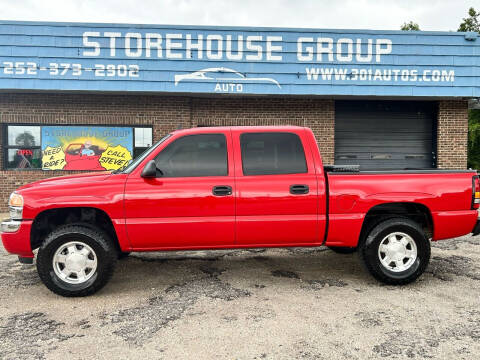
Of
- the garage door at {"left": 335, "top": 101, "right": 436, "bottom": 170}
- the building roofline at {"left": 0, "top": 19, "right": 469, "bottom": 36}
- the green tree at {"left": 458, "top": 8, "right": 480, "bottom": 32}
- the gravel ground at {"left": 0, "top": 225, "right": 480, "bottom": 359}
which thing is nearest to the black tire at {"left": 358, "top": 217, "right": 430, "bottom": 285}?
the gravel ground at {"left": 0, "top": 225, "right": 480, "bottom": 359}

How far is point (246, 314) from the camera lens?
342cm

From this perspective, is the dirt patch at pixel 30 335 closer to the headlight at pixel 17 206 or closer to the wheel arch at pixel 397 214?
the headlight at pixel 17 206

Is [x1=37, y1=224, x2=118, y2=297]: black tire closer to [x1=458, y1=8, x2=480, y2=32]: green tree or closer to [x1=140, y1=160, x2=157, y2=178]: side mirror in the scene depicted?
[x1=140, y1=160, x2=157, y2=178]: side mirror

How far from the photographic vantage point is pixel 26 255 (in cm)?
398

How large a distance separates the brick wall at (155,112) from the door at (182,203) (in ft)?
18.6

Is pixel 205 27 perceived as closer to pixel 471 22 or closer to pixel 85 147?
pixel 85 147

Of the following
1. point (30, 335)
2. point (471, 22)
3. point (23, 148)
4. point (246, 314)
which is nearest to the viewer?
point (30, 335)

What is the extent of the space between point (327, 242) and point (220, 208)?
132cm

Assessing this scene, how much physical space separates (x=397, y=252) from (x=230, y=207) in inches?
78.5

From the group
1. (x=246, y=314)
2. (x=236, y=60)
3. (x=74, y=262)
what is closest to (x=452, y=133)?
(x=236, y=60)

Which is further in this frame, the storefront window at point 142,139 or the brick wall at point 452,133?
the brick wall at point 452,133

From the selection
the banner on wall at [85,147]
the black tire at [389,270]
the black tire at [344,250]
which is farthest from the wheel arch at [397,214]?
the banner on wall at [85,147]

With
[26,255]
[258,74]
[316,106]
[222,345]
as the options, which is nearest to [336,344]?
[222,345]

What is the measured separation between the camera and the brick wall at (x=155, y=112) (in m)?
9.56
